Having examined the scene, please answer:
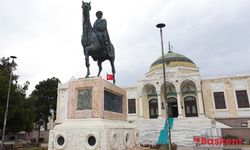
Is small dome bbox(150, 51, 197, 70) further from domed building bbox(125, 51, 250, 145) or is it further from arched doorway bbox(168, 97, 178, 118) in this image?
arched doorway bbox(168, 97, 178, 118)

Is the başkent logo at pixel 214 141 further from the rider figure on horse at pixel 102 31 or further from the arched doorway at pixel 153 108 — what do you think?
the rider figure on horse at pixel 102 31

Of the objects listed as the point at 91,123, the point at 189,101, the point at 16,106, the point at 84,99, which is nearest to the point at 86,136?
the point at 91,123

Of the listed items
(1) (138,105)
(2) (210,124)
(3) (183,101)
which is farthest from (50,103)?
(2) (210,124)

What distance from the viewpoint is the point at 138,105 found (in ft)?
109

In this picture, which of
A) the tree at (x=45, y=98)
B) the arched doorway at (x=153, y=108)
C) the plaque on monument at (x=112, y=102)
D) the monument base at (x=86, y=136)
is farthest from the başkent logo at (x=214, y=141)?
the tree at (x=45, y=98)

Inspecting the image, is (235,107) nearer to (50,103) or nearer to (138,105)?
(138,105)

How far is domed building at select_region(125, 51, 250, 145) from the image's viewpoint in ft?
88.0

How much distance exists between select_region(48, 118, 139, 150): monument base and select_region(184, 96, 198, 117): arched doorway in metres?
23.7

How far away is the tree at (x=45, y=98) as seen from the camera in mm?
36219

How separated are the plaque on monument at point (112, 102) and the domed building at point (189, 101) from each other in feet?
49.4

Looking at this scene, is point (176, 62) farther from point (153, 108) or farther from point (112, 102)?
point (112, 102)

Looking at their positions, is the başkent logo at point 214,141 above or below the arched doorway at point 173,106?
below

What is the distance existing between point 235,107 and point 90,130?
88.2 ft

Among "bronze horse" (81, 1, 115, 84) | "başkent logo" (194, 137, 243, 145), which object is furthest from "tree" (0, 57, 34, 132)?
"başkent logo" (194, 137, 243, 145)
